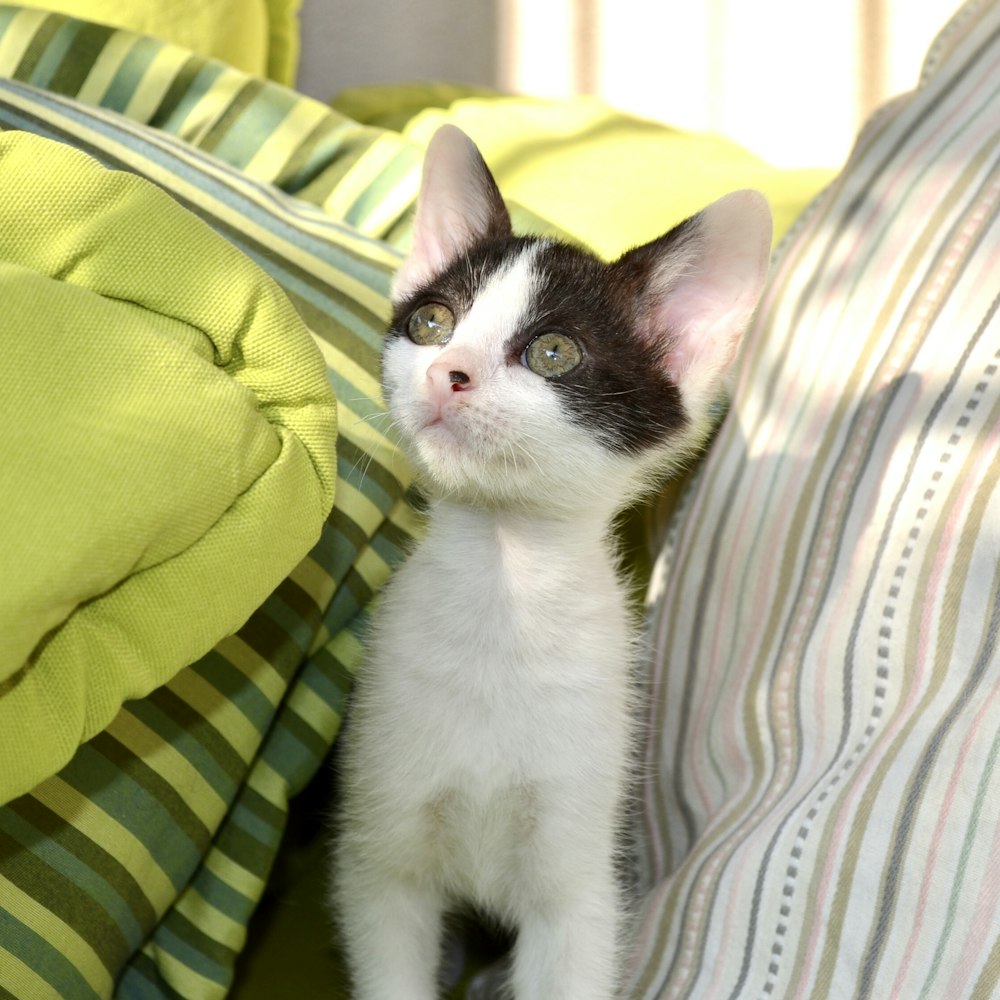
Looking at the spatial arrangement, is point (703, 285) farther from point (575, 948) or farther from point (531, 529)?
point (575, 948)

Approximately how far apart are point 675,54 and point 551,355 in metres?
1.28

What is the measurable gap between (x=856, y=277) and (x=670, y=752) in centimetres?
49

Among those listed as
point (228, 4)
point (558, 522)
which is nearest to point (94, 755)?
point (558, 522)

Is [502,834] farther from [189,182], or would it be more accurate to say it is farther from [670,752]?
[189,182]

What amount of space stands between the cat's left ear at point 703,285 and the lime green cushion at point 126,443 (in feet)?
0.93

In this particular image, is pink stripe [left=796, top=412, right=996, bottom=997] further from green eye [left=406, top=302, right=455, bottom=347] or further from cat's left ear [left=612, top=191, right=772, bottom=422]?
green eye [left=406, top=302, right=455, bottom=347]

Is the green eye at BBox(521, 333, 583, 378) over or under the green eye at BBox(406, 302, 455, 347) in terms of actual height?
over

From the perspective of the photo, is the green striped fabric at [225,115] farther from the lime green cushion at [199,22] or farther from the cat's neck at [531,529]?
the cat's neck at [531,529]

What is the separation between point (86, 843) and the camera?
2.68ft

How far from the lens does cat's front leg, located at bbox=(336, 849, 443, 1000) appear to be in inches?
37.0

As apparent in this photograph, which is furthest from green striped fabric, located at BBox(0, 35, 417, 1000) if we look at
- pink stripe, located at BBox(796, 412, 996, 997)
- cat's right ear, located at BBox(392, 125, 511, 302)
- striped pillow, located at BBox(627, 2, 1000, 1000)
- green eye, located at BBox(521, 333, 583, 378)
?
pink stripe, located at BBox(796, 412, 996, 997)

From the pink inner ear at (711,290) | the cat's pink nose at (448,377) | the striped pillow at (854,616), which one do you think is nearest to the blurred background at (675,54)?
the striped pillow at (854,616)

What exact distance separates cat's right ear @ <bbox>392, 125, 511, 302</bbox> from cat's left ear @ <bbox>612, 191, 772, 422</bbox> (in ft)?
0.46

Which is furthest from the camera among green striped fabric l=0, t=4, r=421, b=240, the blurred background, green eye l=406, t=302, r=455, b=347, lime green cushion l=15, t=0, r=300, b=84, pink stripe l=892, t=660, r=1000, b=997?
the blurred background
